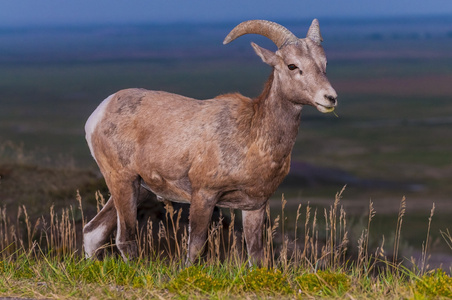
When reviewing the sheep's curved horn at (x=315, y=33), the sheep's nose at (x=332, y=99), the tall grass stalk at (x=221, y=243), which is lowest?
the tall grass stalk at (x=221, y=243)

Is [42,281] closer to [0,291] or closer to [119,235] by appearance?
[0,291]

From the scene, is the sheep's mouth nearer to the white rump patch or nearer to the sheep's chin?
the sheep's chin

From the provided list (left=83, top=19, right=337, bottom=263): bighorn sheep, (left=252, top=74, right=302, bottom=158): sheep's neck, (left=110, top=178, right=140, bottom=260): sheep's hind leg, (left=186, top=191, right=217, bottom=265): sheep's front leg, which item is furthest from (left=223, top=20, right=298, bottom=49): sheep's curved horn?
(left=110, top=178, right=140, bottom=260): sheep's hind leg

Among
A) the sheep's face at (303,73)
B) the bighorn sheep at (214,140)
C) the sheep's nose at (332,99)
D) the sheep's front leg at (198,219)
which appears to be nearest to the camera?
the sheep's nose at (332,99)

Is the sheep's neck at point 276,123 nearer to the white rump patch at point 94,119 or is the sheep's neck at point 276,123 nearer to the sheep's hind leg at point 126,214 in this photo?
the sheep's hind leg at point 126,214

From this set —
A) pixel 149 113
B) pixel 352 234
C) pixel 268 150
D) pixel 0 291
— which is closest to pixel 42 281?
pixel 0 291

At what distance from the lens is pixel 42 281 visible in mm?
9078

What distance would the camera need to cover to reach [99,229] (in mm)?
10445

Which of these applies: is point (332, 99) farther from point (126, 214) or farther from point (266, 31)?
point (126, 214)

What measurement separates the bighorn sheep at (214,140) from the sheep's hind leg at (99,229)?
40 centimetres

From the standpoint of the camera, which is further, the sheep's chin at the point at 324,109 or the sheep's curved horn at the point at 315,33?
the sheep's curved horn at the point at 315,33

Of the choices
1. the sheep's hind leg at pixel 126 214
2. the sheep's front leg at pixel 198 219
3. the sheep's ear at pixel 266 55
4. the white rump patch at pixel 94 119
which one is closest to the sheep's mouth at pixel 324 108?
the sheep's ear at pixel 266 55

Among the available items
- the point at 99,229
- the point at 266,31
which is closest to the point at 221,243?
the point at 99,229

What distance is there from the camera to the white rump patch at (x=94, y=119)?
33.0 feet
